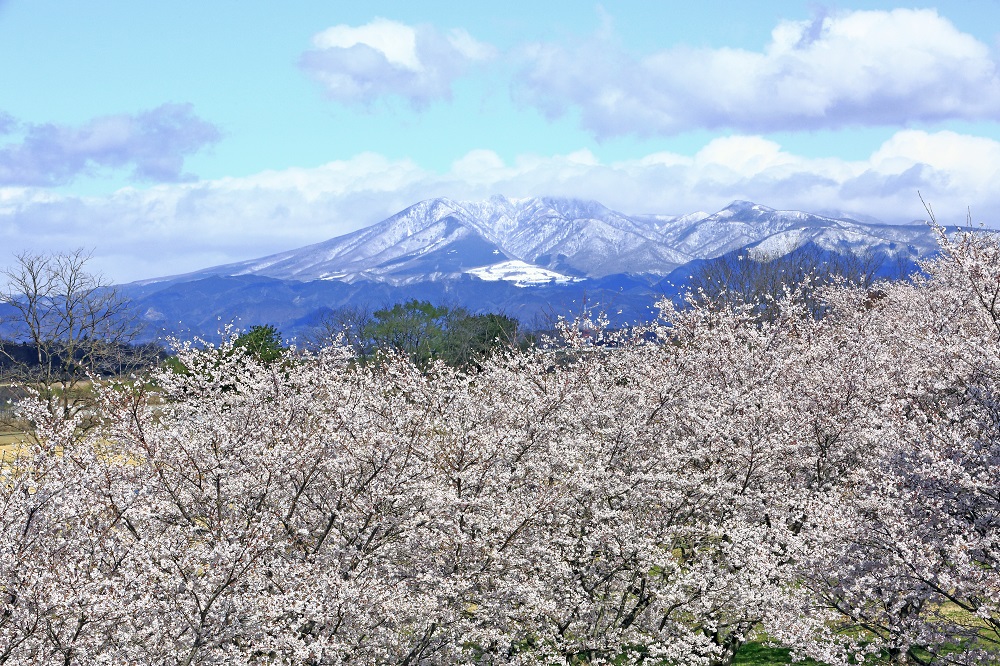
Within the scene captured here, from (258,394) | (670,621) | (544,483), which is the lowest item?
(670,621)

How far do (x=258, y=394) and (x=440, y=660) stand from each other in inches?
214

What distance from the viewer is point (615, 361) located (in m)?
18.9

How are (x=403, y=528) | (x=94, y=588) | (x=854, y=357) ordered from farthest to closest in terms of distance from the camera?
(x=854, y=357)
(x=403, y=528)
(x=94, y=588)

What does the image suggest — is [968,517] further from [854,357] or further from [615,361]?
[615,361]

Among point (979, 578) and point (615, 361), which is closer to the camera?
point (979, 578)

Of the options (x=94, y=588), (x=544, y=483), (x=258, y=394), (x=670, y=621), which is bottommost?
(x=670, y=621)

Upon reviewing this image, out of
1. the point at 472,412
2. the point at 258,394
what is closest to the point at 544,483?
the point at 472,412

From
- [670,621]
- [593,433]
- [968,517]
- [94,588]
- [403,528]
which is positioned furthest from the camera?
[593,433]

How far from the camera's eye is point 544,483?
1348 cm

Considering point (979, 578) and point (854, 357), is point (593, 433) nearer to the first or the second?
point (854, 357)

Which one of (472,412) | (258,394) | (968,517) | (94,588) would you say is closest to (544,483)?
(472,412)

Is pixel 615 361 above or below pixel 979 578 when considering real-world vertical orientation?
above

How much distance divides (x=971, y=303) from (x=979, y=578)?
5.13 metres

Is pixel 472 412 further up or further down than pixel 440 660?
further up
